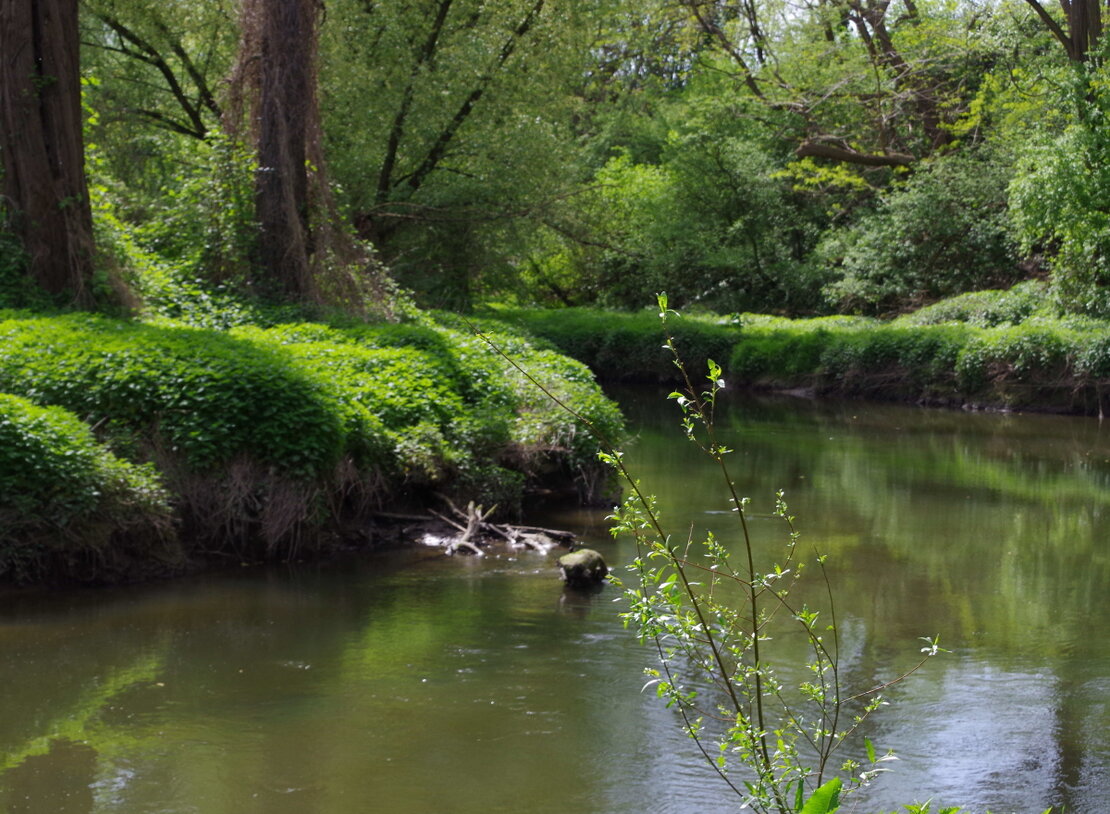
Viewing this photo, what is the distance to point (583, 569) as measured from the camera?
9289 millimetres

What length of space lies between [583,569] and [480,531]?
1.87m

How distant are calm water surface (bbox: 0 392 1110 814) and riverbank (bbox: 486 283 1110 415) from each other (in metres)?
10.3

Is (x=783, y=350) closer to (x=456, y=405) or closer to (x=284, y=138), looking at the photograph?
(x=284, y=138)

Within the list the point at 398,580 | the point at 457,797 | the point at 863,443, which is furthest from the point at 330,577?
the point at 863,443

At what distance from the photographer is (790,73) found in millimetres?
34812

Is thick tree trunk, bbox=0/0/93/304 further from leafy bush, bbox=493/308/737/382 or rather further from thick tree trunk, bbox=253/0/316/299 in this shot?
leafy bush, bbox=493/308/737/382

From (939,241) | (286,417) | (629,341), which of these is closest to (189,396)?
(286,417)

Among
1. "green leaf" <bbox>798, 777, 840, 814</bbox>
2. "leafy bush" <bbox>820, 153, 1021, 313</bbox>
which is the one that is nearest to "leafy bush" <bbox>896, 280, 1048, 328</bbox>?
"leafy bush" <bbox>820, 153, 1021, 313</bbox>

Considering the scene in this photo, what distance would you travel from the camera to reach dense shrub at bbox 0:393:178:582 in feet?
27.8

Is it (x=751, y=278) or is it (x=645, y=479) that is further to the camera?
(x=751, y=278)

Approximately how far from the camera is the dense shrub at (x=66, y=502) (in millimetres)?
8469

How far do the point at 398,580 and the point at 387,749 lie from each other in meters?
3.52

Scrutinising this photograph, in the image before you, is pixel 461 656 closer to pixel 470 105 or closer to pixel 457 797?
pixel 457 797

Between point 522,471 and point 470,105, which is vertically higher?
point 470,105
